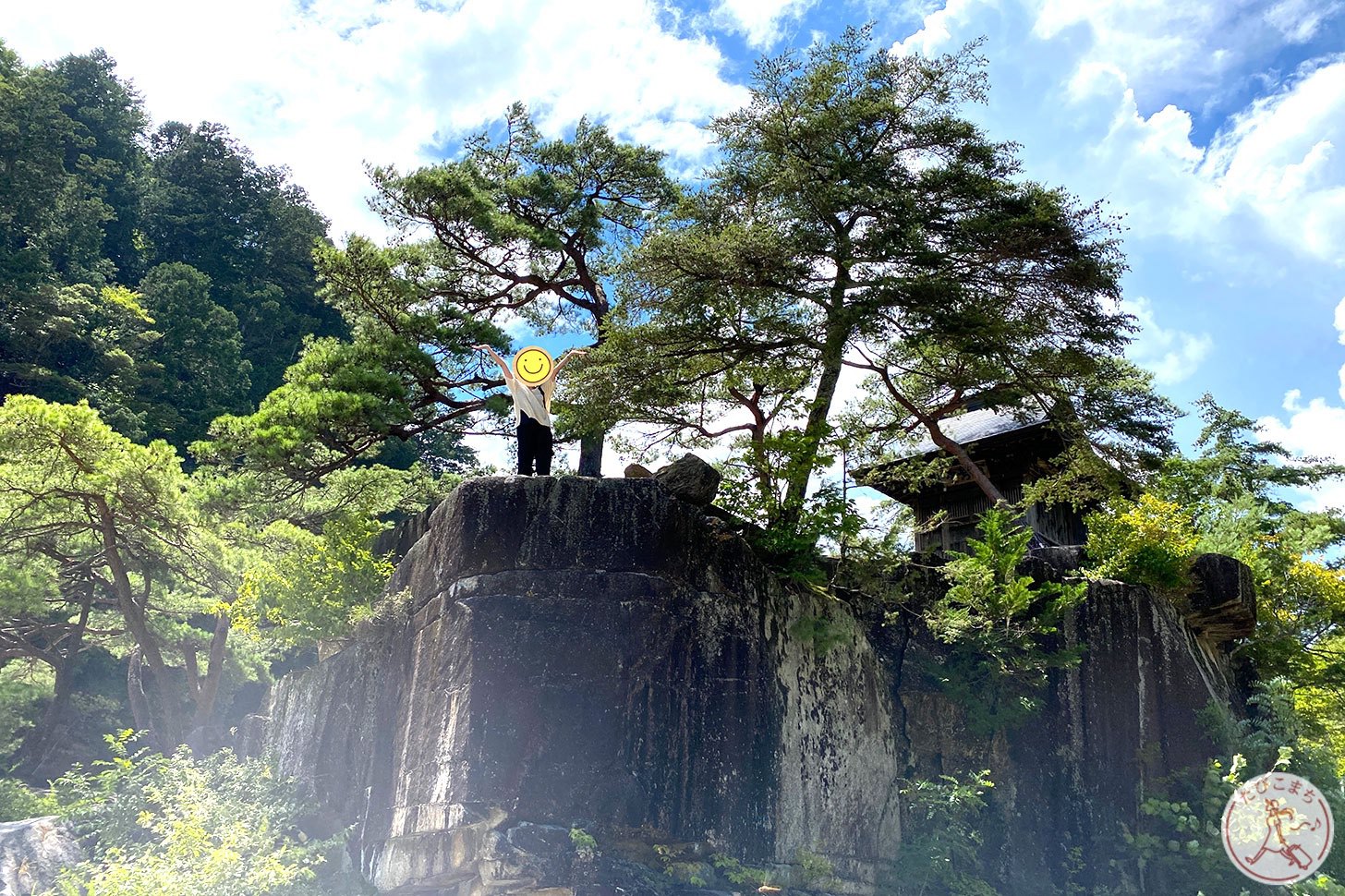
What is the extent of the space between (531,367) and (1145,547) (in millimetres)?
8597

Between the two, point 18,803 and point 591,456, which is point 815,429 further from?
point 18,803

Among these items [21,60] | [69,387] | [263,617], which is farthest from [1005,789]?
[21,60]

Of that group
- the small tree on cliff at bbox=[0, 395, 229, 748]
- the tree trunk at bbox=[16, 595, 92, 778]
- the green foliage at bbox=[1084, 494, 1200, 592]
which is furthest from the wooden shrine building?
the tree trunk at bbox=[16, 595, 92, 778]

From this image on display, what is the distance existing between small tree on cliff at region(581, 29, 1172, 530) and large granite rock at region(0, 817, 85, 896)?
829cm

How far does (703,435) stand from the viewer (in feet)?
53.0

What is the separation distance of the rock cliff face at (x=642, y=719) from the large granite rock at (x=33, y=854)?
2.52 meters

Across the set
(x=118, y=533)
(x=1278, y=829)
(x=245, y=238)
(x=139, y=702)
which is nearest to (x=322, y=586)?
(x=118, y=533)

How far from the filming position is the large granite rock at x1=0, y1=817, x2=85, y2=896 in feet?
37.5

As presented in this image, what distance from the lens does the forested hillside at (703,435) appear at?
41.9ft

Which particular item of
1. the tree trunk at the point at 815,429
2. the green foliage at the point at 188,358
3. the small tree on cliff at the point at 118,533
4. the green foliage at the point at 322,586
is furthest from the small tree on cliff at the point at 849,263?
the green foliage at the point at 188,358

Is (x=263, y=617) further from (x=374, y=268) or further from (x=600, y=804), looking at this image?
(x=600, y=804)

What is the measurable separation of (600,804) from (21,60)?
130 feet

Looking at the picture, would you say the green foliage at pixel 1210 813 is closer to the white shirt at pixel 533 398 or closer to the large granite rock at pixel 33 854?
the white shirt at pixel 533 398

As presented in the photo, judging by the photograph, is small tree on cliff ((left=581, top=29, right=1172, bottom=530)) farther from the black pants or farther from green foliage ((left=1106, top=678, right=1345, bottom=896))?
green foliage ((left=1106, top=678, right=1345, bottom=896))
